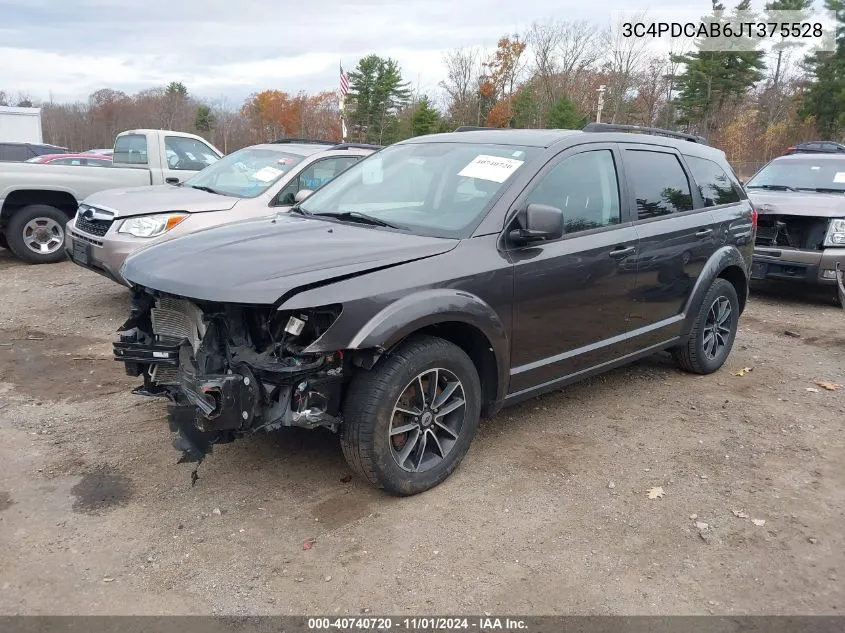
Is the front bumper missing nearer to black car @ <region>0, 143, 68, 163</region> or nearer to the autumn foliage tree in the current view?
black car @ <region>0, 143, 68, 163</region>

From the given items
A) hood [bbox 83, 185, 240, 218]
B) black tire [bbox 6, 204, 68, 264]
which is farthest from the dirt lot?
black tire [bbox 6, 204, 68, 264]

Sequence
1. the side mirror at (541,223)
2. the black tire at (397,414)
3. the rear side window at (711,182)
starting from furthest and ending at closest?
the rear side window at (711,182) < the side mirror at (541,223) < the black tire at (397,414)

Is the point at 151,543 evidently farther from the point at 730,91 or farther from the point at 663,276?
the point at 730,91

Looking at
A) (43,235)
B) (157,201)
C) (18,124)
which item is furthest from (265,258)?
(18,124)

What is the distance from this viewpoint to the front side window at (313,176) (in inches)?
281

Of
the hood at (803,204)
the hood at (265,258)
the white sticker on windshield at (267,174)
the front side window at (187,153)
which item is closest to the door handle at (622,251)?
the hood at (265,258)

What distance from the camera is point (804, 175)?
9.38 meters

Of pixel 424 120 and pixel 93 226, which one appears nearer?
pixel 93 226

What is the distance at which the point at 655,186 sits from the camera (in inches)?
191

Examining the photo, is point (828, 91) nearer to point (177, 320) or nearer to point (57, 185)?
point (57, 185)

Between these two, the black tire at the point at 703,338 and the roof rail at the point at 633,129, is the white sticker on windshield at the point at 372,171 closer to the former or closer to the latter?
the roof rail at the point at 633,129

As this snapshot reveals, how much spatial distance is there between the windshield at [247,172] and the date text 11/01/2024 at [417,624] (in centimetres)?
507

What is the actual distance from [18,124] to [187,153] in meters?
23.1

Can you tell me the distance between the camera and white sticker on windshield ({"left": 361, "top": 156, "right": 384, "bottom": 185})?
15.0ft
